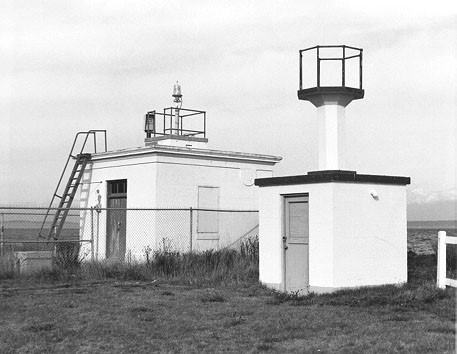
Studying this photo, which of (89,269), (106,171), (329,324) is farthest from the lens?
(106,171)

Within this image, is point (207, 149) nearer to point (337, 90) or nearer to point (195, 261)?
point (195, 261)

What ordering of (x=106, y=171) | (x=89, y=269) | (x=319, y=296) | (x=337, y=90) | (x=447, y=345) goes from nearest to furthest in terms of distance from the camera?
(x=447, y=345) < (x=319, y=296) < (x=337, y=90) < (x=89, y=269) < (x=106, y=171)

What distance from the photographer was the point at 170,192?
2267 cm

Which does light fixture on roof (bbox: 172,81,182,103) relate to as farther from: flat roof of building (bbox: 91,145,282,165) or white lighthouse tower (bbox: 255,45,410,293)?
white lighthouse tower (bbox: 255,45,410,293)

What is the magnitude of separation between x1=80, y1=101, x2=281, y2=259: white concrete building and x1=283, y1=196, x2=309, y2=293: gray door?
6.59 m

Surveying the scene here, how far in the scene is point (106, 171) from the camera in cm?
2434

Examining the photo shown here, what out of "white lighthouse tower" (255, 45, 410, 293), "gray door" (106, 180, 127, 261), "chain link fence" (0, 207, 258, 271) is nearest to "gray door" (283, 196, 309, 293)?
"white lighthouse tower" (255, 45, 410, 293)

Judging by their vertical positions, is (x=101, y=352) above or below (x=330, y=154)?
below

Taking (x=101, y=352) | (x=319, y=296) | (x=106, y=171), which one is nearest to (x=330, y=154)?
(x=319, y=296)

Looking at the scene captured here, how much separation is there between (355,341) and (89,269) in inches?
405

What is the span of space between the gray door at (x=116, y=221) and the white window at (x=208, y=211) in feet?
8.17

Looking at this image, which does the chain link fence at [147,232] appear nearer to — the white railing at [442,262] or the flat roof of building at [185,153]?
the flat roof of building at [185,153]

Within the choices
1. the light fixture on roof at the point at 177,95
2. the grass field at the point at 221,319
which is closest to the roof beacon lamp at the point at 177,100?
the light fixture on roof at the point at 177,95

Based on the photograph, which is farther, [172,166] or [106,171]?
[106,171]
